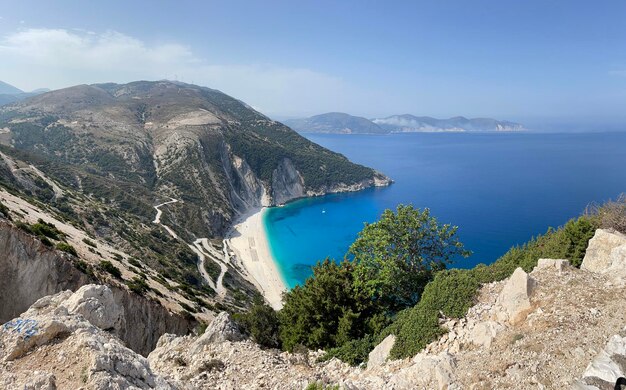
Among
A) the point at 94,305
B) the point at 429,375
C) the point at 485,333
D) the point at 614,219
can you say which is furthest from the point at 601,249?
the point at 94,305

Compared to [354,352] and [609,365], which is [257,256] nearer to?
[354,352]

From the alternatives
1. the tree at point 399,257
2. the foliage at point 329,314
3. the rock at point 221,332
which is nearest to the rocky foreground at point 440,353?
the rock at point 221,332

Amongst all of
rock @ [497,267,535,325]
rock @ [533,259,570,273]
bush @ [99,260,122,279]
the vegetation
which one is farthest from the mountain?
rock @ [533,259,570,273]

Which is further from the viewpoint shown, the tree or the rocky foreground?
the tree

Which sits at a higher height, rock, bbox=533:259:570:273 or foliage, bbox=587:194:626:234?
foliage, bbox=587:194:626:234

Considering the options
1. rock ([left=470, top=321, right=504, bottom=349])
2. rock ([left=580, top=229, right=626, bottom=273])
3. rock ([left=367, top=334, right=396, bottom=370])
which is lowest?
rock ([left=367, top=334, right=396, bottom=370])

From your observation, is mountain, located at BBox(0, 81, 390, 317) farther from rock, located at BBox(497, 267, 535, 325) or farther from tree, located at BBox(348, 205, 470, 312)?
rock, located at BBox(497, 267, 535, 325)

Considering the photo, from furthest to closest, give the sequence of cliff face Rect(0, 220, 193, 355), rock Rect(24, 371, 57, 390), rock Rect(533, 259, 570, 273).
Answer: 1. cliff face Rect(0, 220, 193, 355)
2. rock Rect(533, 259, 570, 273)
3. rock Rect(24, 371, 57, 390)
